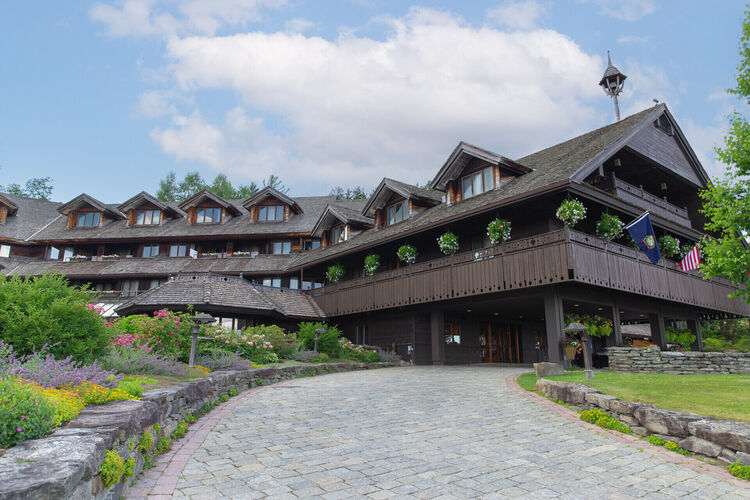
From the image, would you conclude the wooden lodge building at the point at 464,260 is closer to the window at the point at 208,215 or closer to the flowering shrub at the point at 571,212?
the flowering shrub at the point at 571,212

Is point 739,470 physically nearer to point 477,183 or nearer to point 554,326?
point 554,326

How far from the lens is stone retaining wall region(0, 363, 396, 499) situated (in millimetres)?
3201

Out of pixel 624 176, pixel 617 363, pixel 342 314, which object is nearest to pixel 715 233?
pixel 624 176

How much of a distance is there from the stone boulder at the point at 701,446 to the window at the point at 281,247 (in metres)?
31.4

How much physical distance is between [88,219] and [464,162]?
105 ft

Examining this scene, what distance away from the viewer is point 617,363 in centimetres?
1639

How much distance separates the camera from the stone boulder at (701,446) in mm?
6512

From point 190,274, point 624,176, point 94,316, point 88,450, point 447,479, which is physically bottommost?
point 447,479

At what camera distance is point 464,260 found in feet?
67.2

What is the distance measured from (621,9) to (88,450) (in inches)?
740

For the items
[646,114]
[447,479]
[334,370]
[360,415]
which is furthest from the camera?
[646,114]

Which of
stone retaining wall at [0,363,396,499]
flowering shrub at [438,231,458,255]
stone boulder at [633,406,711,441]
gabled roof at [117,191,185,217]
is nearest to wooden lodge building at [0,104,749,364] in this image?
flowering shrub at [438,231,458,255]

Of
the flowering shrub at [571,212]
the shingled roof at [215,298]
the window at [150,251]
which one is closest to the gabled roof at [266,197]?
the window at [150,251]

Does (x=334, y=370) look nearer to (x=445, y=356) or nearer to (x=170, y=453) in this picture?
(x=445, y=356)
